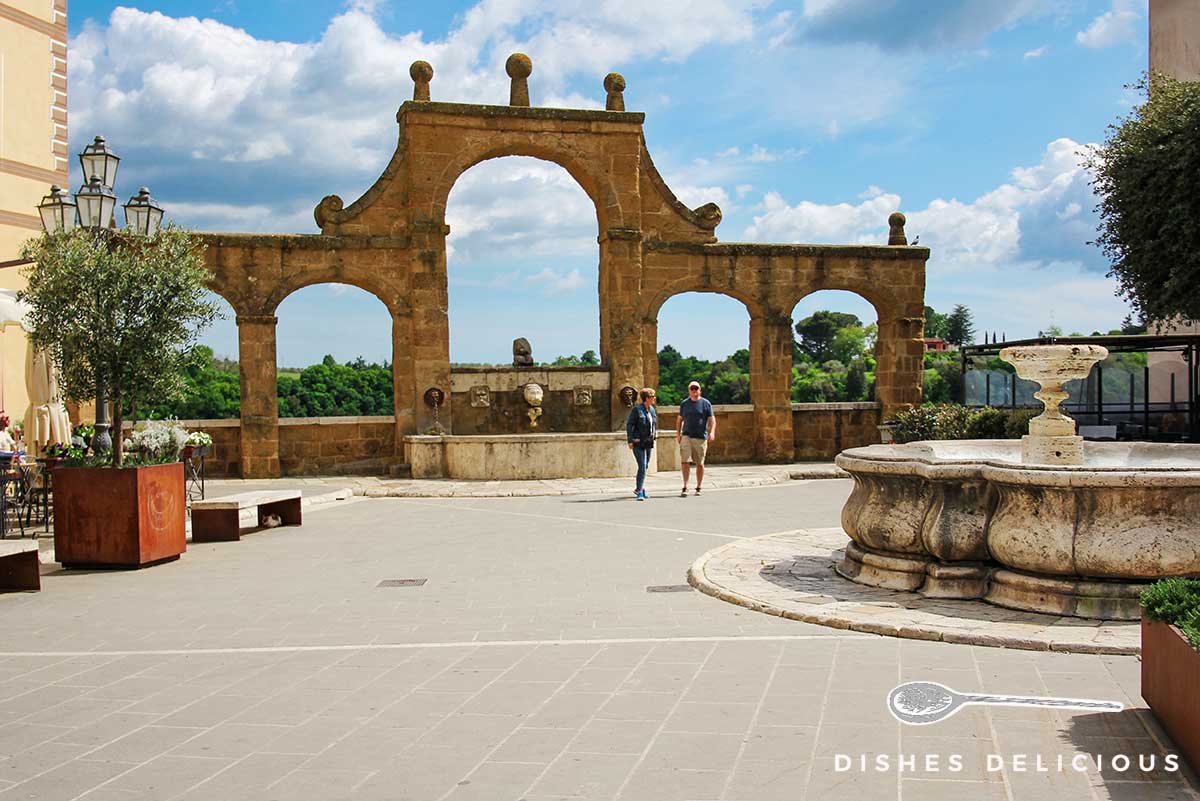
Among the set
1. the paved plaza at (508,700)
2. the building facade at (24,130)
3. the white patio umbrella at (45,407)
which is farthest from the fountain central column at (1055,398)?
the building facade at (24,130)

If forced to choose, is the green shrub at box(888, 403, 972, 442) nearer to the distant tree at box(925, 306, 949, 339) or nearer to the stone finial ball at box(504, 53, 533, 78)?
the stone finial ball at box(504, 53, 533, 78)

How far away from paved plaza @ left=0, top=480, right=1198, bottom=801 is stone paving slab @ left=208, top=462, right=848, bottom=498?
6.82 m

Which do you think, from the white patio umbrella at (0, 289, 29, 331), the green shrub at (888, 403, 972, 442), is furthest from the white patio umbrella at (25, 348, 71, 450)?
the green shrub at (888, 403, 972, 442)

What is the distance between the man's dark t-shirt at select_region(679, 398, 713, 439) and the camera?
14625 millimetres

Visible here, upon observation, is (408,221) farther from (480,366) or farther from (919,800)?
(919,800)

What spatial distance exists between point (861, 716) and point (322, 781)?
2.18 metres

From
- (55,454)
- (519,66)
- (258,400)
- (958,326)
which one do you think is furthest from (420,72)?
(958,326)

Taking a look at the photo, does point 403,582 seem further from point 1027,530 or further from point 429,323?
point 429,323

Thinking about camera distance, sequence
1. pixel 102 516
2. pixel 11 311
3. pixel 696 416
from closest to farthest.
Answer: pixel 102 516 → pixel 11 311 → pixel 696 416

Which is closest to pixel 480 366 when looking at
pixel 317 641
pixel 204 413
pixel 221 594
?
pixel 221 594

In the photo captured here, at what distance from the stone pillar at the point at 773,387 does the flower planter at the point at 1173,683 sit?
632 inches

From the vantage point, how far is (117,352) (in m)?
9.40

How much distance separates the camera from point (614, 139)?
19.2 meters

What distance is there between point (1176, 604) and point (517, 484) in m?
12.7
